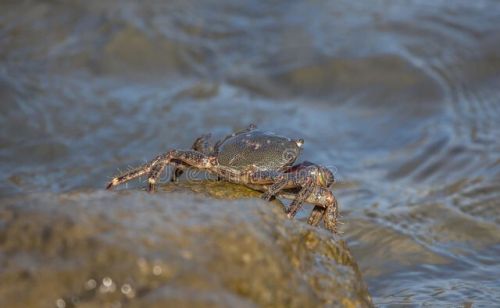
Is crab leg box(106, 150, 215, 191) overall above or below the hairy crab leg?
below

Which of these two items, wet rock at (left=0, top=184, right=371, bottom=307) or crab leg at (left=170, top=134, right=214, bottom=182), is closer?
wet rock at (left=0, top=184, right=371, bottom=307)

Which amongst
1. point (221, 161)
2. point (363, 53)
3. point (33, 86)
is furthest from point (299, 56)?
point (221, 161)

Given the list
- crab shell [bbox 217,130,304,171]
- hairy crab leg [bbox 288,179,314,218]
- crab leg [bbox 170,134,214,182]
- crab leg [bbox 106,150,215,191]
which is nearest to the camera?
hairy crab leg [bbox 288,179,314,218]

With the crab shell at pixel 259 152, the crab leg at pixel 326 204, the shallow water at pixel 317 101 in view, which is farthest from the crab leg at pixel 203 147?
the shallow water at pixel 317 101

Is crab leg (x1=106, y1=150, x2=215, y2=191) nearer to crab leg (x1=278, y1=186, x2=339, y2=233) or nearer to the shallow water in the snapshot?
crab leg (x1=278, y1=186, x2=339, y2=233)

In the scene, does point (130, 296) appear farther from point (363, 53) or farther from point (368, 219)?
point (363, 53)

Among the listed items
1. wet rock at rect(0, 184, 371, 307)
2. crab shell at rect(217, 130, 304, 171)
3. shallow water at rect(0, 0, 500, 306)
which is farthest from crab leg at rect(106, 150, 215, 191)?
shallow water at rect(0, 0, 500, 306)

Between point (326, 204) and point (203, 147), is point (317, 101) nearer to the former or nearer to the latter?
point (203, 147)

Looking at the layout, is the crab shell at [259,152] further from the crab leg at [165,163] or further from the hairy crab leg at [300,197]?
the hairy crab leg at [300,197]
